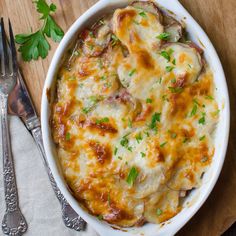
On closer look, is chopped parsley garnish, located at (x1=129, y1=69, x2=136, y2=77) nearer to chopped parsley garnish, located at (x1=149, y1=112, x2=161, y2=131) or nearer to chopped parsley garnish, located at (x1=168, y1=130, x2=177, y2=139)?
chopped parsley garnish, located at (x1=149, y1=112, x2=161, y2=131)

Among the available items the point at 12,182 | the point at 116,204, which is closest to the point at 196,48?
the point at 116,204

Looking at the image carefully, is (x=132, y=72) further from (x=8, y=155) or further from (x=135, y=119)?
(x=8, y=155)

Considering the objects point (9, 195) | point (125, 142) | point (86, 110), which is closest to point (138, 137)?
point (125, 142)

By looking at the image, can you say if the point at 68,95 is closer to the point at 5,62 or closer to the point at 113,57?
the point at 113,57

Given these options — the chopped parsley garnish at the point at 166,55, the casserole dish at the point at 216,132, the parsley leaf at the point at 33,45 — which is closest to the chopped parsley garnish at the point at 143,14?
the casserole dish at the point at 216,132

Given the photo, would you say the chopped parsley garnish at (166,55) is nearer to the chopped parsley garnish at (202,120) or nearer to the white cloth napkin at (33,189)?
the chopped parsley garnish at (202,120)

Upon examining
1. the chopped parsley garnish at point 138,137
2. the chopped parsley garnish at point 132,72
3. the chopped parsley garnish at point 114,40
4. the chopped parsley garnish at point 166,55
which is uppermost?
the chopped parsley garnish at point 114,40

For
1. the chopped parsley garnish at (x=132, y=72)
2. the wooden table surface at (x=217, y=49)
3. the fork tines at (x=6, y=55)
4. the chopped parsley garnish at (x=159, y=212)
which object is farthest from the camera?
the fork tines at (x=6, y=55)
